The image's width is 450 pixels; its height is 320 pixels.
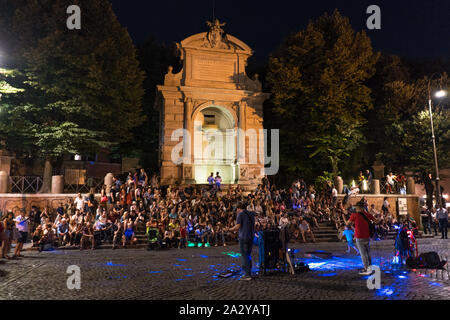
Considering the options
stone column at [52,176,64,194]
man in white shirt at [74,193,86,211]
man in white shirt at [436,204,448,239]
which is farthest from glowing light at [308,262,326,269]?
stone column at [52,176,64,194]

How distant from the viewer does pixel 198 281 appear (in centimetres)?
739

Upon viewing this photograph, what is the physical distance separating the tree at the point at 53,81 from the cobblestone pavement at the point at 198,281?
39.3ft

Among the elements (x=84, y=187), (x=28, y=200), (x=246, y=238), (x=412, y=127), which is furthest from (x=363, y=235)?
(x=412, y=127)

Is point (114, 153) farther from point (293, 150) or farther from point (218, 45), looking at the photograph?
point (293, 150)

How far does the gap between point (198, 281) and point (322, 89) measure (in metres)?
22.1

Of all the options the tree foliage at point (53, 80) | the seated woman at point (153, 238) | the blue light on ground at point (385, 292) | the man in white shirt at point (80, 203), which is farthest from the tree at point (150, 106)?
the blue light on ground at point (385, 292)

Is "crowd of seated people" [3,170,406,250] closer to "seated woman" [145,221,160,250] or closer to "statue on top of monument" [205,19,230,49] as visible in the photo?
"seated woman" [145,221,160,250]

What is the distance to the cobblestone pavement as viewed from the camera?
6211 millimetres

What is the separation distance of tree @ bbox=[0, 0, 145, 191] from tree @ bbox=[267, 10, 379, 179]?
13458 mm

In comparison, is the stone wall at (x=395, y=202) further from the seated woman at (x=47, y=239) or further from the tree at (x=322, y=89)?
the seated woman at (x=47, y=239)

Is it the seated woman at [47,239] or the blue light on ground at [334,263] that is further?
the seated woman at [47,239]

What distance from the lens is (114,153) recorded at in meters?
33.7

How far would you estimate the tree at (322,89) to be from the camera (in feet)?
85.2
